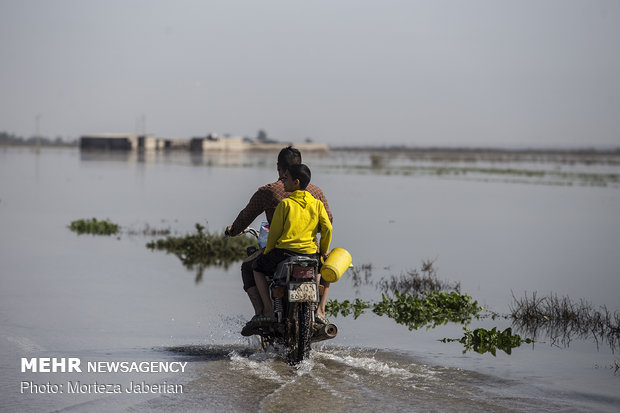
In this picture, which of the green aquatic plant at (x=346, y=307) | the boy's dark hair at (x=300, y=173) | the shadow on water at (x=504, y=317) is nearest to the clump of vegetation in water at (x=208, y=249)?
the green aquatic plant at (x=346, y=307)

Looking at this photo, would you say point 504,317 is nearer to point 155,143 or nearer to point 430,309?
point 430,309

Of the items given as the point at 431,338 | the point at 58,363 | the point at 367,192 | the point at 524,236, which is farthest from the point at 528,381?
the point at 367,192

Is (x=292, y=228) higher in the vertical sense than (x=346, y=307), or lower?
higher

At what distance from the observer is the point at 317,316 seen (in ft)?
27.7

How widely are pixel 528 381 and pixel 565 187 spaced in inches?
1712

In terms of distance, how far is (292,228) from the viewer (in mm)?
8141

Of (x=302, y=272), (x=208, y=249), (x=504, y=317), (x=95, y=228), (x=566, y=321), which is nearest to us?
(x=302, y=272)

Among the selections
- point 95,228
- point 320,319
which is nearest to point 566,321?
point 320,319

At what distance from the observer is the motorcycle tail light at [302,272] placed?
790cm

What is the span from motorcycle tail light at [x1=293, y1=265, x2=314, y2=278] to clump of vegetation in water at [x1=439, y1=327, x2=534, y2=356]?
8.14 feet

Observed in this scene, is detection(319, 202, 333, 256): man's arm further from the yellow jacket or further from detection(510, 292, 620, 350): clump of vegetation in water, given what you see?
detection(510, 292, 620, 350): clump of vegetation in water

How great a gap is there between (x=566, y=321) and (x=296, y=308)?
14.7 ft

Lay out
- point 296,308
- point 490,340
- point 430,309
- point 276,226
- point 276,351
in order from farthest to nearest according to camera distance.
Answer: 1. point 430,309
2. point 490,340
3. point 276,351
4. point 276,226
5. point 296,308

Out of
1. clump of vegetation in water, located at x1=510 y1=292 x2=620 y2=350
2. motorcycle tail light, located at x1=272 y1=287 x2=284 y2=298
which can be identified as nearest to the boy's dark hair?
motorcycle tail light, located at x1=272 y1=287 x2=284 y2=298
